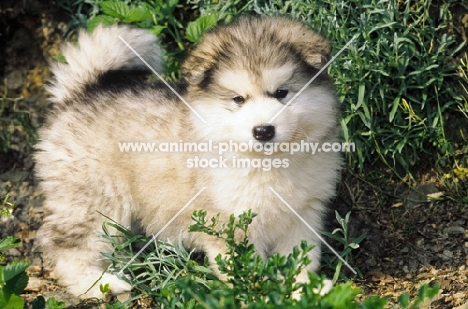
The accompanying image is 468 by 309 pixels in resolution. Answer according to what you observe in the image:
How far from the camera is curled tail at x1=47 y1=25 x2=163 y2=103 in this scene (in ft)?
13.8

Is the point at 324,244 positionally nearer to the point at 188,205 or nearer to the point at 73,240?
the point at 188,205

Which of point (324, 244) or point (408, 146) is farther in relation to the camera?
point (408, 146)

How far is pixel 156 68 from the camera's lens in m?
4.38

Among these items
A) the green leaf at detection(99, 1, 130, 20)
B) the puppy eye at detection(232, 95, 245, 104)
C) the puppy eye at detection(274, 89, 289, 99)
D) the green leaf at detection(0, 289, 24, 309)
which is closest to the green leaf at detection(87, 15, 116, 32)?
the green leaf at detection(99, 1, 130, 20)

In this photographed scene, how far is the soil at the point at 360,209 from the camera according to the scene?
407 centimetres

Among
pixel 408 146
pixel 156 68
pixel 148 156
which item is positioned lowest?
pixel 408 146

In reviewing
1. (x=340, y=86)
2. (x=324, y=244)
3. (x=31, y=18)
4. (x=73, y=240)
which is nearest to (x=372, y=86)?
(x=340, y=86)

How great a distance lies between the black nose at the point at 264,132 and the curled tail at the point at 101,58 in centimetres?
121

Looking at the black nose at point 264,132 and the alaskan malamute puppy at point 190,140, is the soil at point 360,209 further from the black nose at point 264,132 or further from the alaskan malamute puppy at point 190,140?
the black nose at point 264,132

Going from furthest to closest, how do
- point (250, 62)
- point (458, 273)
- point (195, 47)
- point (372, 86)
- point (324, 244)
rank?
point (372, 86) < point (324, 244) < point (458, 273) < point (195, 47) < point (250, 62)

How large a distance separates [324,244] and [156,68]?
1412 millimetres

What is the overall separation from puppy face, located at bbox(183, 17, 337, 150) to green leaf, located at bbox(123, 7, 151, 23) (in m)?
1.22

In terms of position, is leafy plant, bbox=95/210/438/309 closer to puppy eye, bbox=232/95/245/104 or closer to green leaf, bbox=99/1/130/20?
puppy eye, bbox=232/95/245/104

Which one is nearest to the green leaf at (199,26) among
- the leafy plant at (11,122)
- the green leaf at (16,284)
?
the leafy plant at (11,122)
